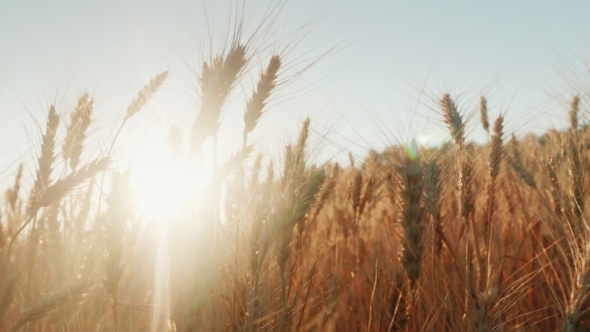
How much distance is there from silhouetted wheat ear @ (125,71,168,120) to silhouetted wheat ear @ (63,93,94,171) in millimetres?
227

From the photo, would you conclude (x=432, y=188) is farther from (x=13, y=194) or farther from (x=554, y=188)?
(x=13, y=194)

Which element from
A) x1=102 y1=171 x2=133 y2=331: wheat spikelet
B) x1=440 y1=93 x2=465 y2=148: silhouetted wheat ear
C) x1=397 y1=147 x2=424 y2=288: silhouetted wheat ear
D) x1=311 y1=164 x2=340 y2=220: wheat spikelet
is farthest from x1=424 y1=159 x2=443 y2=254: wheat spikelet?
x1=102 y1=171 x2=133 y2=331: wheat spikelet

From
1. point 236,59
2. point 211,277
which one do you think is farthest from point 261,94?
point 211,277

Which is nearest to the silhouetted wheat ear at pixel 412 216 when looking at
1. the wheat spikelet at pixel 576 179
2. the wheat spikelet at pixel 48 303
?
the wheat spikelet at pixel 576 179

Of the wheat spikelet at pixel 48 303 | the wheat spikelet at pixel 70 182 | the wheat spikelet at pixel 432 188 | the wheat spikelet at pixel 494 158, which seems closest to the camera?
the wheat spikelet at pixel 48 303

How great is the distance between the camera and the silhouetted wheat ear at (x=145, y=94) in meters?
2.64

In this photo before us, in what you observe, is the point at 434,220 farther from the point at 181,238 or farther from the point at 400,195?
the point at 181,238

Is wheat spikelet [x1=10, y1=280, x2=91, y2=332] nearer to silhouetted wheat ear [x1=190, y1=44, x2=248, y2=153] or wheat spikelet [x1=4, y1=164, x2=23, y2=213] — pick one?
silhouetted wheat ear [x1=190, y1=44, x2=248, y2=153]

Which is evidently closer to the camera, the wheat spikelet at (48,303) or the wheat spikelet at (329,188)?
the wheat spikelet at (48,303)

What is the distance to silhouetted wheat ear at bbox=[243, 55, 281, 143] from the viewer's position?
220cm

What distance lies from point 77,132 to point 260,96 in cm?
102

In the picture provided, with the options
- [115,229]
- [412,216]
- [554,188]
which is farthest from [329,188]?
[115,229]

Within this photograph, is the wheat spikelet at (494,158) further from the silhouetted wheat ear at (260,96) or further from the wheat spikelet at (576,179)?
the silhouetted wheat ear at (260,96)

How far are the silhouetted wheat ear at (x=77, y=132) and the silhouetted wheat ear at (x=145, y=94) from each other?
227 mm
